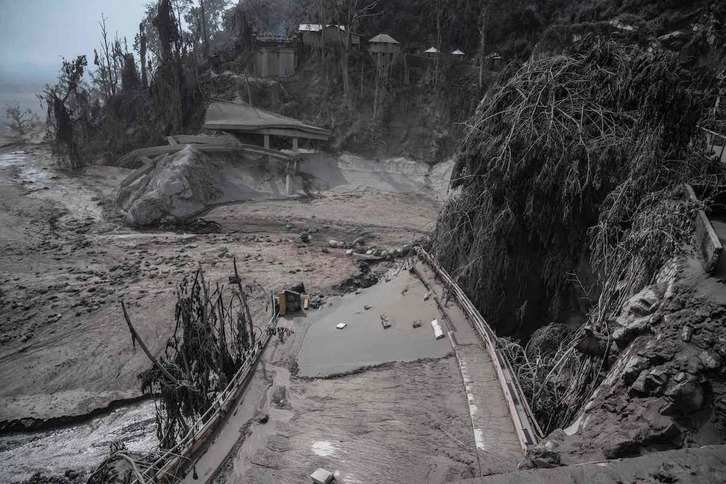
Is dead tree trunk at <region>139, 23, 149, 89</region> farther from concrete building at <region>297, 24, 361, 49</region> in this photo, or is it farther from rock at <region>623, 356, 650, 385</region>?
rock at <region>623, 356, 650, 385</region>

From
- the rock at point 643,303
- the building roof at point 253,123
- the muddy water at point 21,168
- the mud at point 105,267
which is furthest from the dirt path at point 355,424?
the muddy water at point 21,168

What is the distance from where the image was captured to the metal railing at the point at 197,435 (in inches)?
219

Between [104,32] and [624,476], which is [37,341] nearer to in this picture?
[624,476]

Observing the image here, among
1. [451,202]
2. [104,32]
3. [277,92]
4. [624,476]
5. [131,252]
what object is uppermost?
[104,32]

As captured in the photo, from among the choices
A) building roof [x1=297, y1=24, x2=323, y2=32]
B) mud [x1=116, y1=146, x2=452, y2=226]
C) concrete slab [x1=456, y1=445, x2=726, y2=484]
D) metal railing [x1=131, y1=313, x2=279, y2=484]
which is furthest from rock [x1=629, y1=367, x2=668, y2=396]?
building roof [x1=297, y1=24, x2=323, y2=32]

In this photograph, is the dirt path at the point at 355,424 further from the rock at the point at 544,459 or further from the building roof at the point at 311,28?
the building roof at the point at 311,28

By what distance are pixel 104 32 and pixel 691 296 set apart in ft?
175

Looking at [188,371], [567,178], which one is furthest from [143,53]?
[567,178]

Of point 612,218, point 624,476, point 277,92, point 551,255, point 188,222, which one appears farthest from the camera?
point 277,92

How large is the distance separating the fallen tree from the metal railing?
4.84 metres

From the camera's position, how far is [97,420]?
10.4 m

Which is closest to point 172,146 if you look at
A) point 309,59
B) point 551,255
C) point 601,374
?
point 309,59

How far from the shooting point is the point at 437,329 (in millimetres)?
9367

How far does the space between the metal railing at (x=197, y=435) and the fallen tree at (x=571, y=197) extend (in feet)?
15.9
